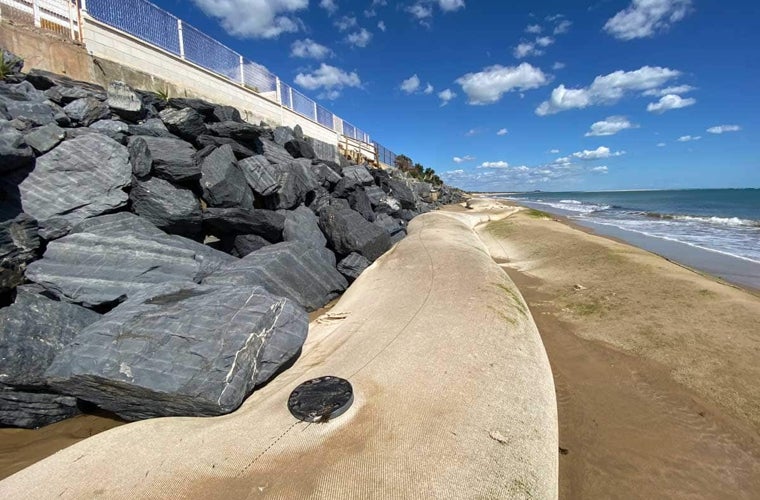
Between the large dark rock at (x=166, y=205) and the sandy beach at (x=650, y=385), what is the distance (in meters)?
2.49

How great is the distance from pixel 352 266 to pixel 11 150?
423 centimetres

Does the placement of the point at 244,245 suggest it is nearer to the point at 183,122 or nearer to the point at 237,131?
the point at 183,122

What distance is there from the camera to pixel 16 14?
20.2ft

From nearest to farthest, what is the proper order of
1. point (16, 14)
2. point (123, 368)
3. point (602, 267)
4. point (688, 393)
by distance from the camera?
point (123, 368) < point (688, 393) < point (16, 14) < point (602, 267)

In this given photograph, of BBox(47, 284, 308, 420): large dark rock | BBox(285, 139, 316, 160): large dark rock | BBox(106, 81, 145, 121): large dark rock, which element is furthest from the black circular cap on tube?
BBox(285, 139, 316, 160): large dark rock

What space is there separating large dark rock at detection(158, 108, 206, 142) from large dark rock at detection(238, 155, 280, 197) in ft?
2.90

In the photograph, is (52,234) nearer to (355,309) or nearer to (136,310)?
(136,310)

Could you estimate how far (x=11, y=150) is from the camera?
3254 millimetres

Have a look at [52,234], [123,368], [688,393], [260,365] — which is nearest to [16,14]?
[52,234]

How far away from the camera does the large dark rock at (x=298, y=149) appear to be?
8820 millimetres

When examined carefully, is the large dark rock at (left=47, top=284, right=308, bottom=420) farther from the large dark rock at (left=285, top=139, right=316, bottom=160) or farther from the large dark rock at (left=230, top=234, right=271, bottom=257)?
the large dark rock at (left=285, top=139, right=316, bottom=160)

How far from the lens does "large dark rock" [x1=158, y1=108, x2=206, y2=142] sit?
5.70m

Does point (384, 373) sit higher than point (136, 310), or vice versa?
point (136, 310)

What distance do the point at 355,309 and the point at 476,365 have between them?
1770mm
